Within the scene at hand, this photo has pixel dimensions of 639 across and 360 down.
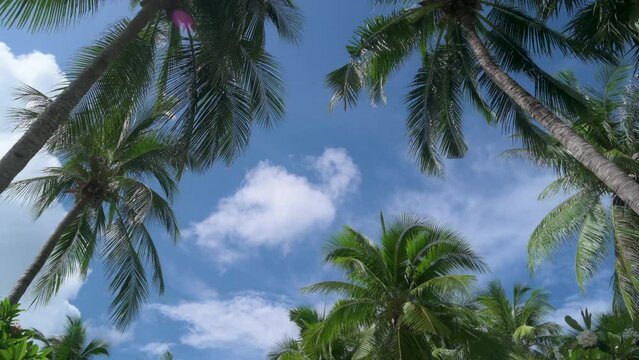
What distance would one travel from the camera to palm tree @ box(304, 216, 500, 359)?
538 inches

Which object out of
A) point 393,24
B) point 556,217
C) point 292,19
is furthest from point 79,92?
point 556,217

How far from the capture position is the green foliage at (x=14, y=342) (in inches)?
123

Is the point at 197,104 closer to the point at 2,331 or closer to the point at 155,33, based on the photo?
the point at 155,33

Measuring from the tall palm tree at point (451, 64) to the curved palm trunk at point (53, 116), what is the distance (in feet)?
19.6

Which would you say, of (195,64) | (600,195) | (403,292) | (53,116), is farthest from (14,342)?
(600,195)

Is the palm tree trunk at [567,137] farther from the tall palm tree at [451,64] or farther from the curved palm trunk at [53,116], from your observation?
the curved palm trunk at [53,116]

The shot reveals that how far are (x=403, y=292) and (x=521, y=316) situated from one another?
11754 mm

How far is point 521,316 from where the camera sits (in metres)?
24.1

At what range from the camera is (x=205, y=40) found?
966 cm

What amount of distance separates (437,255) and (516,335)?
32.5 ft

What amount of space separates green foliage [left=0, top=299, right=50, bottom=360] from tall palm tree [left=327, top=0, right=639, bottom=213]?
8.40 m

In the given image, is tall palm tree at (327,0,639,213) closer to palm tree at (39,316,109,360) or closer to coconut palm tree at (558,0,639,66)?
coconut palm tree at (558,0,639,66)

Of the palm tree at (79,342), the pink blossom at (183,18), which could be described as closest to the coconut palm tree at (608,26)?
the pink blossom at (183,18)

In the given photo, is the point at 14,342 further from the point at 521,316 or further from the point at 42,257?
the point at 521,316
